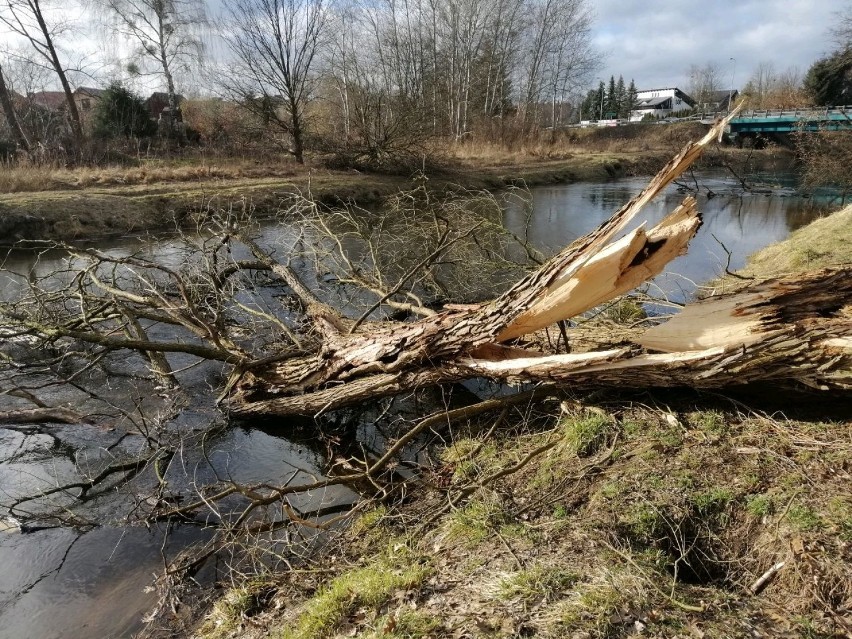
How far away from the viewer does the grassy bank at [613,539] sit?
2397 millimetres

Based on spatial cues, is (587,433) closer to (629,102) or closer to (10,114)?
(10,114)

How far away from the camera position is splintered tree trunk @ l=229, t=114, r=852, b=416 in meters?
3.38

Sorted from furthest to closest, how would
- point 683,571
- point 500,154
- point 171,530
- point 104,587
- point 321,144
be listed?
point 500,154 → point 321,144 → point 171,530 → point 104,587 → point 683,571

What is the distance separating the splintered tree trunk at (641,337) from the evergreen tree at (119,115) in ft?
77.9

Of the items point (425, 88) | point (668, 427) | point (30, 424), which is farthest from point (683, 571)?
point (425, 88)

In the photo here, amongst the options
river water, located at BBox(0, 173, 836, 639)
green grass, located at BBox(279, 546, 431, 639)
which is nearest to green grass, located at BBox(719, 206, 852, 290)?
river water, located at BBox(0, 173, 836, 639)

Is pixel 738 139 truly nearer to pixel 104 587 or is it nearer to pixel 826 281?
pixel 826 281

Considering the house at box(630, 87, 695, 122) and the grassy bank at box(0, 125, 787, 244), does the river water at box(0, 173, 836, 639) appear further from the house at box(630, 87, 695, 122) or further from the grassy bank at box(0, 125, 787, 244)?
the house at box(630, 87, 695, 122)

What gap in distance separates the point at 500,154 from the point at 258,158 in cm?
1226

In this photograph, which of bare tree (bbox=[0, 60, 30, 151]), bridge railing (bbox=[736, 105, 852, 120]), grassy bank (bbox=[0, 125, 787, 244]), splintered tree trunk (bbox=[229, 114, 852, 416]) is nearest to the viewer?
splintered tree trunk (bbox=[229, 114, 852, 416])

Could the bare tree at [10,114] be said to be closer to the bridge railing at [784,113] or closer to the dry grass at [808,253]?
the dry grass at [808,253]

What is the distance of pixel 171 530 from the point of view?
4.19 metres

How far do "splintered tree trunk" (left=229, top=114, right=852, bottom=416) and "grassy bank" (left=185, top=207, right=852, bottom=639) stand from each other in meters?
0.33

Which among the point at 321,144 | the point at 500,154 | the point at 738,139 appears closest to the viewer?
the point at 321,144
